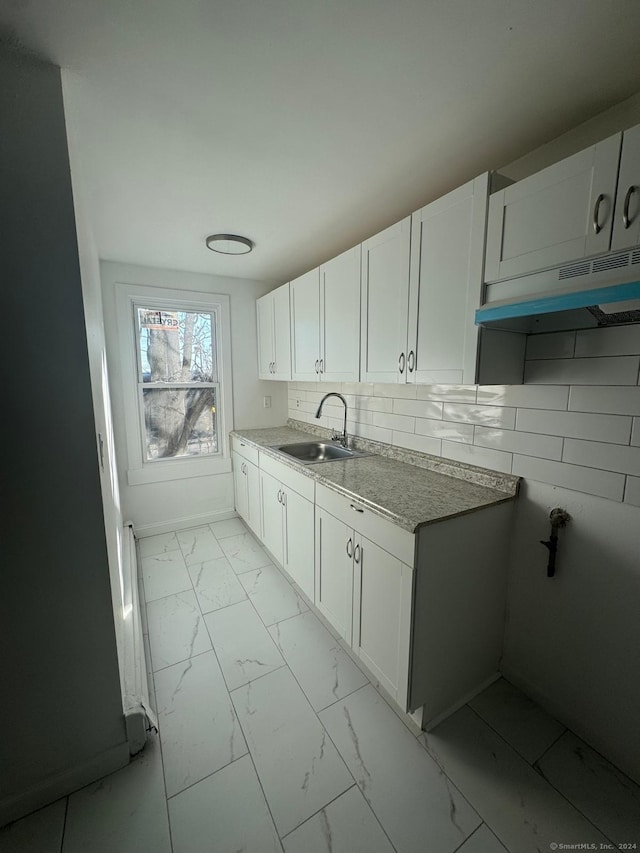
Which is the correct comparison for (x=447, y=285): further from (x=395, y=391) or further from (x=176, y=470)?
(x=176, y=470)

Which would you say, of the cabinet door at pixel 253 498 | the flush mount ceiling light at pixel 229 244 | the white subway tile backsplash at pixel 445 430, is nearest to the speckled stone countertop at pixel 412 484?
the white subway tile backsplash at pixel 445 430

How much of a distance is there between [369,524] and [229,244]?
79.2 inches

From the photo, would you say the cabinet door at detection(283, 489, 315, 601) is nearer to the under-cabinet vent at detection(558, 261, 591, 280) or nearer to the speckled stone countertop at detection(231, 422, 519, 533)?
the speckled stone countertop at detection(231, 422, 519, 533)

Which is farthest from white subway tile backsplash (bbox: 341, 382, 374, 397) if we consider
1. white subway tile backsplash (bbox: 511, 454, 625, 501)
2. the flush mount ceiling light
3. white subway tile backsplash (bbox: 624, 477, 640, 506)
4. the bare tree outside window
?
white subway tile backsplash (bbox: 624, 477, 640, 506)

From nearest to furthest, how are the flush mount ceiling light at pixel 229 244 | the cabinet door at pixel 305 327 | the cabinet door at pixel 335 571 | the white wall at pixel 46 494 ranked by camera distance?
1. the white wall at pixel 46 494
2. the cabinet door at pixel 335 571
3. the flush mount ceiling light at pixel 229 244
4. the cabinet door at pixel 305 327

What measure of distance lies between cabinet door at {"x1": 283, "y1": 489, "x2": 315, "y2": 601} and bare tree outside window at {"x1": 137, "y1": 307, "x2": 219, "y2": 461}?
141 cm

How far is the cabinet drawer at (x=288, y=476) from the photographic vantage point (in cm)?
196

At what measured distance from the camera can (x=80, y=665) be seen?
118 centimetres

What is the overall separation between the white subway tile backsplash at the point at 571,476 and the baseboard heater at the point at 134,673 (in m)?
1.86

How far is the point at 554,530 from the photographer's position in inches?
53.6

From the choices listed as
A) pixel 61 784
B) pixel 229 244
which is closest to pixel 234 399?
pixel 229 244

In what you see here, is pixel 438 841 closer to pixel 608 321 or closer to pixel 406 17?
pixel 608 321

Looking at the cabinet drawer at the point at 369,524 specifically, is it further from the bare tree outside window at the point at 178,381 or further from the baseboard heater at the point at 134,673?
the bare tree outside window at the point at 178,381

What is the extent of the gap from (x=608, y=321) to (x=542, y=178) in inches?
20.8
